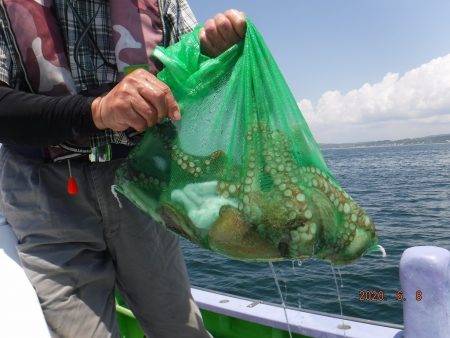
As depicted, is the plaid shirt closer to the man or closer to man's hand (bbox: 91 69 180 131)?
the man

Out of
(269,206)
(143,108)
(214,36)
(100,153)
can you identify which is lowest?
(269,206)

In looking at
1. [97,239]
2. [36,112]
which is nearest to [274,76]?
[36,112]

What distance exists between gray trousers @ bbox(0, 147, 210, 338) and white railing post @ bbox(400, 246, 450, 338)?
3.67 ft

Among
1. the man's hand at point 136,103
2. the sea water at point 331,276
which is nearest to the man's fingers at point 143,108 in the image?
the man's hand at point 136,103

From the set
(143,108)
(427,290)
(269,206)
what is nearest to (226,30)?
(143,108)

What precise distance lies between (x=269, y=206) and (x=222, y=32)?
56cm

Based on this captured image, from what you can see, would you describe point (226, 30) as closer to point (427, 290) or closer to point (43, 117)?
point (43, 117)

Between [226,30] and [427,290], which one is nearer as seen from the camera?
[226,30]

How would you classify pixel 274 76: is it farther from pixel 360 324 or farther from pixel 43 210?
Result: pixel 360 324

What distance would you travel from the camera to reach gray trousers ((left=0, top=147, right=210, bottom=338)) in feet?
4.50

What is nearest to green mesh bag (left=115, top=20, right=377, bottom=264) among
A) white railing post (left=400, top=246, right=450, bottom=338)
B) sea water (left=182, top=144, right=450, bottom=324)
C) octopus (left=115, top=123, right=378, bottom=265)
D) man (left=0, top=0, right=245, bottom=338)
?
octopus (left=115, top=123, right=378, bottom=265)

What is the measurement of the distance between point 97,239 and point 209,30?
0.80 metres

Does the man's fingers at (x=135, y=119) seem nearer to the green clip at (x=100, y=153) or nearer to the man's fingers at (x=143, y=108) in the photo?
the man's fingers at (x=143, y=108)

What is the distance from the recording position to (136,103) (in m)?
1.00
